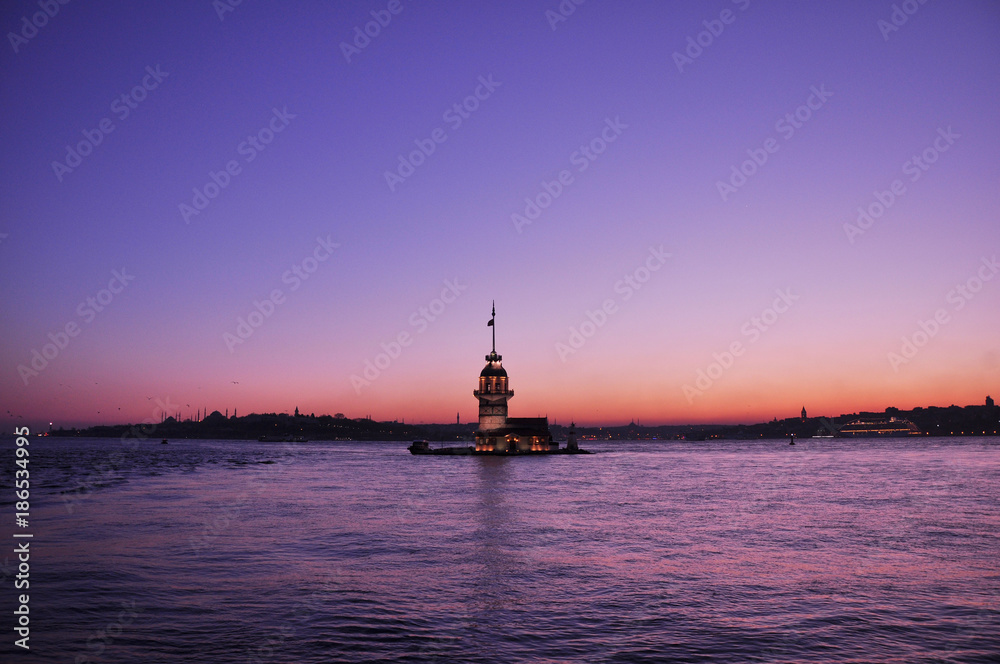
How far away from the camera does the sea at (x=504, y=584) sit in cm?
1285

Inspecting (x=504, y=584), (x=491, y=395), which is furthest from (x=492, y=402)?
(x=504, y=584)

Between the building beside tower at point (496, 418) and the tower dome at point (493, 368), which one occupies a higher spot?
the tower dome at point (493, 368)

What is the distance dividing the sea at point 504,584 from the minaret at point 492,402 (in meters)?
91.4

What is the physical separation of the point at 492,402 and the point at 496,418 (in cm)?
357

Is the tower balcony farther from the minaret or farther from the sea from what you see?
the sea

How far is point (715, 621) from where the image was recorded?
47.5 feet

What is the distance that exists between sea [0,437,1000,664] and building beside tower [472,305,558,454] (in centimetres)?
9158

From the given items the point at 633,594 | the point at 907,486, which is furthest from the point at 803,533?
the point at 907,486

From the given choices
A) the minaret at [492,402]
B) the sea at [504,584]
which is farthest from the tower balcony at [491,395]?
the sea at [504,584]

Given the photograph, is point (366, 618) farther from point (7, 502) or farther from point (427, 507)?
point (7, 502)

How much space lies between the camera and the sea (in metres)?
12.9

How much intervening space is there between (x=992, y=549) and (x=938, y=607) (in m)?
10.2

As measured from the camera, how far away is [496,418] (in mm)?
130125

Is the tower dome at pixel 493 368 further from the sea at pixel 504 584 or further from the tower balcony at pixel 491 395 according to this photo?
the sea at pixel 504 584
